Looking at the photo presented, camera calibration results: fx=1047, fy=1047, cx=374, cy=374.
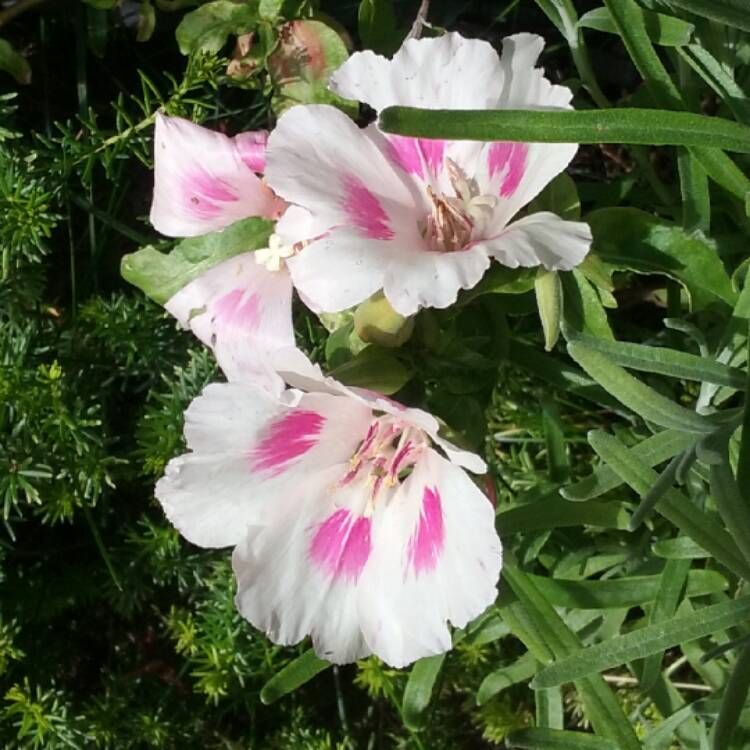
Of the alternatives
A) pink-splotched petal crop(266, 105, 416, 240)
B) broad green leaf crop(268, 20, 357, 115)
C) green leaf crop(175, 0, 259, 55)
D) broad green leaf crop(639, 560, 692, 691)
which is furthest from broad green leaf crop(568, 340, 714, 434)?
green leaf crop(175, 0, 259, 55)

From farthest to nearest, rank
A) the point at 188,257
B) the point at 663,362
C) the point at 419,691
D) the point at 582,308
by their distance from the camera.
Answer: the point at 419,691
the point at 188,257
the point at 582,308
the point at 663,362

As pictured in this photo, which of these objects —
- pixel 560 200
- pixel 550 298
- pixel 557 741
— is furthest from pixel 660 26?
pixel 557 741

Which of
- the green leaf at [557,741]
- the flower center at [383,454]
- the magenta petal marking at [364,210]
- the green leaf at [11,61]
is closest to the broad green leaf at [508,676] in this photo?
the green leaf at [557,741]

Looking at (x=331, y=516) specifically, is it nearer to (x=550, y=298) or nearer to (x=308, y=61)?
(x=550, y=298)

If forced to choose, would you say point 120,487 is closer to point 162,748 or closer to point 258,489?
point 162,748

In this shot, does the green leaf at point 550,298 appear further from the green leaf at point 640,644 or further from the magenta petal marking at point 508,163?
the green leaf at point 640,644

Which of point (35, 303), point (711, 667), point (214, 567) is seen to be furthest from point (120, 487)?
point (711, 667)
